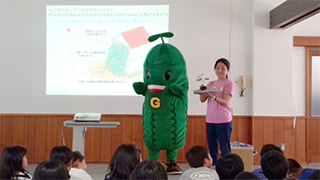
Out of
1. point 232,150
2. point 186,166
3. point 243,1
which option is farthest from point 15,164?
point 243,1

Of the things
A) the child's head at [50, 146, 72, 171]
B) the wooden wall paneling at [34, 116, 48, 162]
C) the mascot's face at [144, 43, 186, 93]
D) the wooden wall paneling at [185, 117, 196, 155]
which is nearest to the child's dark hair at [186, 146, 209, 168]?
the child's head at [50, 146, 72, 171]

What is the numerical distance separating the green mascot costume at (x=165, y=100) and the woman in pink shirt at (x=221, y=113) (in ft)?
0.91

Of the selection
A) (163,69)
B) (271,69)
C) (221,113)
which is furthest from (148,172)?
(271,69)

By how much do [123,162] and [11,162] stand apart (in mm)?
699

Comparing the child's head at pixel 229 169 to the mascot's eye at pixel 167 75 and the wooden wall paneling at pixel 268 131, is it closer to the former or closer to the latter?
the mascot's eye at pixel 167 75

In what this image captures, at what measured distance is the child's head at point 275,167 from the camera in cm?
205

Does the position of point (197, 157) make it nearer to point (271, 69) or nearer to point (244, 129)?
point (244, 129)

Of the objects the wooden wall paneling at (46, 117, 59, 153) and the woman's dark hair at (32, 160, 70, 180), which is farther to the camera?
the wooden wall paneling at (46, 117, 59, 153)

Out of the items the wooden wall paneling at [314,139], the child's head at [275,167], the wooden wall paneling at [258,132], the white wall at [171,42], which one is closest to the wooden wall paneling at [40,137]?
the white wall at [171,42]

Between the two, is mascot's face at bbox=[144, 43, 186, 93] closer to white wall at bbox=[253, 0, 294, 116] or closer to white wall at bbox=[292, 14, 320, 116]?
white wall at bbox=[253, 0, 294, 116]

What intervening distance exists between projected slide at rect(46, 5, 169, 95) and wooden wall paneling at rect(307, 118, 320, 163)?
8.11ft

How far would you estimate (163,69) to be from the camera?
3318mm

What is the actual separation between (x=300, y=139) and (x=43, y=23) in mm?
3886

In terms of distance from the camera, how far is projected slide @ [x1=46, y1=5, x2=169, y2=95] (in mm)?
4629
